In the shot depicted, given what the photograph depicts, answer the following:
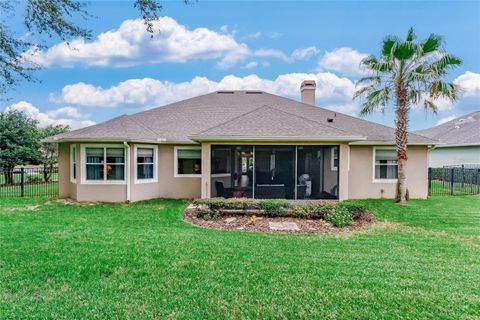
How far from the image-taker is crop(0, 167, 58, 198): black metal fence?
50.8 ft

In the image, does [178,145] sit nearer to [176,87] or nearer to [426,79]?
[176,87]

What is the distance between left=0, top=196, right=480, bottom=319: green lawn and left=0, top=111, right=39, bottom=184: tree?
55.4ft

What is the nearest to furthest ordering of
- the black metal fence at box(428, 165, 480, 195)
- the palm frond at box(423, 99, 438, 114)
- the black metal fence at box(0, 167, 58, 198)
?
the palm frond at box(423, 99, 438, 114)
the black metal fence at box(0, 167, 58, 198)
the black metal fence at box(428, 165, 480, 195)

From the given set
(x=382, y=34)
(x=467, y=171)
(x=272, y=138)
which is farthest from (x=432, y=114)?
(x=467, y=171)

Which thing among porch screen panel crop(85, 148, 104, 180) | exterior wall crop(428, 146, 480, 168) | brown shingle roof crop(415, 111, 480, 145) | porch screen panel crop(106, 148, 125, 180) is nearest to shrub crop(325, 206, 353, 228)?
porch screen panel crop(106, 148, 125, 180)

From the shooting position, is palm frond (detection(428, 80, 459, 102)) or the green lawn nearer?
the green lawn

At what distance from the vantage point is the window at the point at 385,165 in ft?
46.8

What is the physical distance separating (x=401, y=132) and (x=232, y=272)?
10.8m

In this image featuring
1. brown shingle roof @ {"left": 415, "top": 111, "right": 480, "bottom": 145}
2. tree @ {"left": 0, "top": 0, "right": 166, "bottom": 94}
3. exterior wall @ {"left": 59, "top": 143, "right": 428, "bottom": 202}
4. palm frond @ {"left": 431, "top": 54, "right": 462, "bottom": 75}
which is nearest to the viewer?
tree @ {"left": 0, "top": 0, "right": 166, "bottom": 94}

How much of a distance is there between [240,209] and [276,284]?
5531 mm

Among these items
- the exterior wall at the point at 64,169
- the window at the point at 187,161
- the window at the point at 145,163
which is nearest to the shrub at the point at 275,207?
the window at the point at 187,161

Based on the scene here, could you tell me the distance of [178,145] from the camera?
1438 cm

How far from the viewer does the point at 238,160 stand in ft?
41.5

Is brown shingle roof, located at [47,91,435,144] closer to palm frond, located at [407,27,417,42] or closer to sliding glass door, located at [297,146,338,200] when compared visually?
sliding glass door, located at [297,146,338,200]
